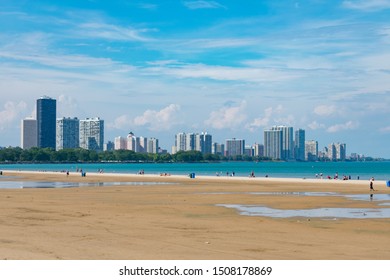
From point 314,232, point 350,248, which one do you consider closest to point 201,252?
point 350,248

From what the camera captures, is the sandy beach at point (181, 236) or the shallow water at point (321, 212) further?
the shallow water at point (321, 212)

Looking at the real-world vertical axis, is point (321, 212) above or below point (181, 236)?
below

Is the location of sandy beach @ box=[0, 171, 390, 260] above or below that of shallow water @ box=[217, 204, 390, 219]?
above

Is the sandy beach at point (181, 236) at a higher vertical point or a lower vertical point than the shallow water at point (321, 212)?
higher

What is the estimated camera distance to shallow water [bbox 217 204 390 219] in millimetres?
29769

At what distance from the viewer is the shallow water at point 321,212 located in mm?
29769

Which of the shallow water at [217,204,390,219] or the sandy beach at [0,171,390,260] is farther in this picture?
the shallow water at [217,204,390,219]

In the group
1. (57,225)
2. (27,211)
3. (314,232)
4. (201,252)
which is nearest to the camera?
(201,252)

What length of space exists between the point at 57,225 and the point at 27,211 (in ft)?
25.7

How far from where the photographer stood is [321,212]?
106 feet

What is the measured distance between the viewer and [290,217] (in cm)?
2931

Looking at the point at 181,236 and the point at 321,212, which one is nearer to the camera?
the point at 181,236

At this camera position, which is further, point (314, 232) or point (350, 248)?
point (314, 232)
